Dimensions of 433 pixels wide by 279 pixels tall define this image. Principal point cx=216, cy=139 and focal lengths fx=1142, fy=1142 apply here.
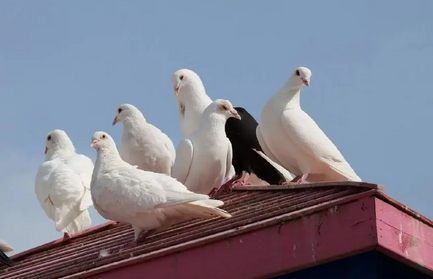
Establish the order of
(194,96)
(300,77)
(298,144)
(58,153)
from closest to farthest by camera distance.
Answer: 1. (298,144)
2. (300,77)
3. (194,96)
4. (58,153)

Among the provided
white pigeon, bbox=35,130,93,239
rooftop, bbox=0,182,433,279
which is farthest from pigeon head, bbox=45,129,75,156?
rooftop, bbox=0,182,433,279

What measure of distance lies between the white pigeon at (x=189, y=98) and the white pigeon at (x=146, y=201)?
3.41 m

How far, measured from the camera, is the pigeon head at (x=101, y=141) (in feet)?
32.1

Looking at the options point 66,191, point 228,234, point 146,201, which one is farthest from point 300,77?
point 228,234

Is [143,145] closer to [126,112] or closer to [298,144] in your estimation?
[126,112]

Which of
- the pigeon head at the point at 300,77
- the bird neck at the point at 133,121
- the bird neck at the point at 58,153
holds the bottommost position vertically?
the bird neck at the point at 133,121

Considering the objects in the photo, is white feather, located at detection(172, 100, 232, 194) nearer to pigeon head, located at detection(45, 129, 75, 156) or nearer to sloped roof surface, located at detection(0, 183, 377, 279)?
sloped roof surface, located at detection(0, 183, 377, 279)

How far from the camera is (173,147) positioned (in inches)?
488

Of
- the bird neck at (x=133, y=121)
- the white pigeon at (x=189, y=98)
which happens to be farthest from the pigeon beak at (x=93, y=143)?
the white pigeon at (x=189, y=98)

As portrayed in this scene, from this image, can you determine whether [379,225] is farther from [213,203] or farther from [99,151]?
[99,151]

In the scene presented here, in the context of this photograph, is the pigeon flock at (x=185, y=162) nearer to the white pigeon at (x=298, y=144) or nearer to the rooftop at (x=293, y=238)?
the white pigeon at (x=298, y=144)

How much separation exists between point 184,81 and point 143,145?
3.98 feet

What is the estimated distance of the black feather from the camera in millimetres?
11852

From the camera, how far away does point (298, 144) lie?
1085cm
